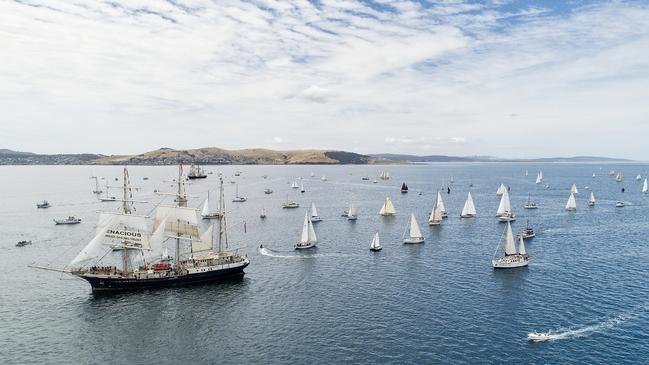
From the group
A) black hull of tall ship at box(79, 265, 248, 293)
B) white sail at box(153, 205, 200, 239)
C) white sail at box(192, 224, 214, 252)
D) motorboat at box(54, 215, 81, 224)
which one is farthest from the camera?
motorboat at box(54, 215, 81, 224)

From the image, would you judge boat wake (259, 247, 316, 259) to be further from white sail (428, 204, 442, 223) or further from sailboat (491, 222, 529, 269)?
white sail (428, 204, 442, 223)

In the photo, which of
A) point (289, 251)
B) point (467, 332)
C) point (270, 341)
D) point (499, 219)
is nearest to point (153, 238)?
point (289, 251)

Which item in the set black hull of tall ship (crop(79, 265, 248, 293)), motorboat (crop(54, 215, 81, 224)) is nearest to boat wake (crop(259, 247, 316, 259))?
black hull of tall ship (crop(79, 265, 248, 293))

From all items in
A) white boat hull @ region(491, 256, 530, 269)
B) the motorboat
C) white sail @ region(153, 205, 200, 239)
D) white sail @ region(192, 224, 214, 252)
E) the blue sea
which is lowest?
the blue sea

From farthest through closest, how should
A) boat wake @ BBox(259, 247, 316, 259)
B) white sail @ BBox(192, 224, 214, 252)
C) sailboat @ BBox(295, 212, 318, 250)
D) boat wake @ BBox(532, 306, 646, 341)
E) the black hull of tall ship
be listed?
sailboat @ BBox(295, 212, 318, 250), boat wake @ BBox(259, 247, 316, 259), white sail @ BBox(192, 224, 214, 252), the black hull of tall ship, boat wake @ BBox(532, 306, 646, 341)

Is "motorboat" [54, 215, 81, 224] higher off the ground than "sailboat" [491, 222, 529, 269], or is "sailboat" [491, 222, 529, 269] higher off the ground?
"sailboat" [491, 222, 529, 269]

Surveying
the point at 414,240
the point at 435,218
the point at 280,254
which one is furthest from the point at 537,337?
the point at 435,218

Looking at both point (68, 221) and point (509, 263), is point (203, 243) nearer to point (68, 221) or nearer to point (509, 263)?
point (509, 263)
